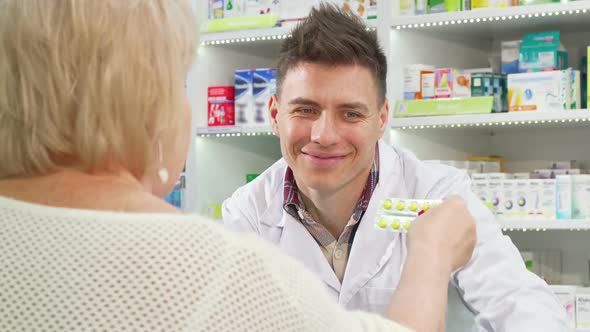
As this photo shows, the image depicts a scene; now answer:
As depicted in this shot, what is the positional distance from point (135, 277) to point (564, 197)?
3008mm

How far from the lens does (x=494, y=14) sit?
3693mm

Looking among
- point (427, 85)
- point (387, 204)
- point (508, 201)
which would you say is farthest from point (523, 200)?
point (387, 204)

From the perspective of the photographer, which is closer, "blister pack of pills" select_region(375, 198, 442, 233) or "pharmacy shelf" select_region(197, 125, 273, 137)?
"blister pack of pills" select_region(375, 198, 442, 233)

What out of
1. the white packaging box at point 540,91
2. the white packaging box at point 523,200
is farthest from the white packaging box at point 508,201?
the white packaging box at point 540,91

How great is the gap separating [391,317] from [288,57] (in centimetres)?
139

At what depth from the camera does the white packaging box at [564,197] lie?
364 centimetres

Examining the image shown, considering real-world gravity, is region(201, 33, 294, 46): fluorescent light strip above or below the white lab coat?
above

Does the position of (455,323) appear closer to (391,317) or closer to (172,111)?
(391,317)

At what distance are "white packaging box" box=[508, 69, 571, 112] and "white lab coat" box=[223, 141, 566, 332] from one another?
4.43 feet

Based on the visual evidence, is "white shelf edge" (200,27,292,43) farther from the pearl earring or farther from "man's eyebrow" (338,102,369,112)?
the pearl earring

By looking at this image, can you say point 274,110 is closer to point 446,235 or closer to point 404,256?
point 404,256

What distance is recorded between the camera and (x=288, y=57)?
2.54 m

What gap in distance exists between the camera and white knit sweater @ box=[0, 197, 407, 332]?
95 centimetres

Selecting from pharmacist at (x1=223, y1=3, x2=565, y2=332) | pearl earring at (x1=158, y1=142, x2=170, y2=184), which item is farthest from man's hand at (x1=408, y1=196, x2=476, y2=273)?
pharmacist at (x1=223, y1=3, x2=565, y2=332)
